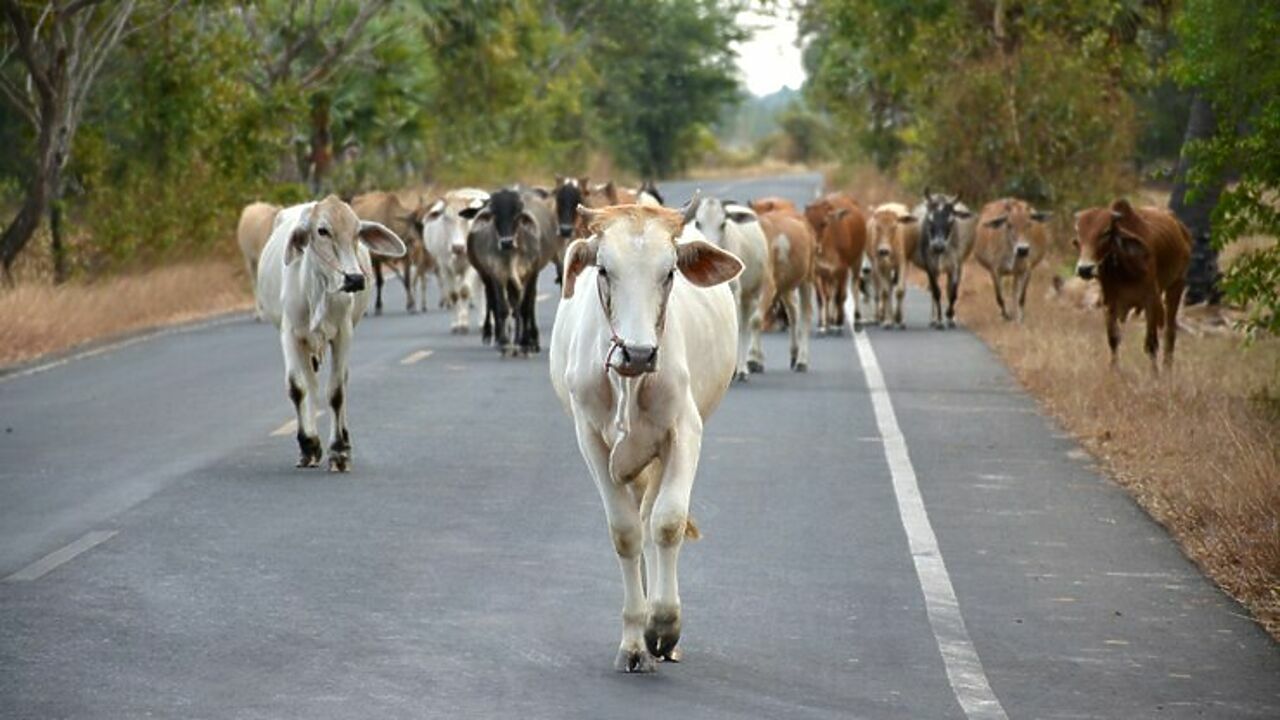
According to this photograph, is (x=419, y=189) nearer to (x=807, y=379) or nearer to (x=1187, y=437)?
(x=807, y=379)

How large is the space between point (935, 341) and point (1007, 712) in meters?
19.0

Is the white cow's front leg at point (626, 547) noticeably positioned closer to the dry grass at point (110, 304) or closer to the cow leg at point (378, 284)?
the dry grass at point (110, 304)

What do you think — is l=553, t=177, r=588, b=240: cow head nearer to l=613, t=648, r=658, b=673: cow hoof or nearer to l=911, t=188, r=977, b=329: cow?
l=911, t=188, r=977, b=329: cow

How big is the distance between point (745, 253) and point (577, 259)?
12805 millimetres

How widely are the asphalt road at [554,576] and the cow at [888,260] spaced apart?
9.83m

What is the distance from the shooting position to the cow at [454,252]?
2833 centimetres

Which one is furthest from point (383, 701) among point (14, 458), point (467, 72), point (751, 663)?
point (467, 72)

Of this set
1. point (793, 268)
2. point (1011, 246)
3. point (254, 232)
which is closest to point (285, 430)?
point (793, 268)

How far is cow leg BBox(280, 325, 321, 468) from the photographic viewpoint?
16000 mm

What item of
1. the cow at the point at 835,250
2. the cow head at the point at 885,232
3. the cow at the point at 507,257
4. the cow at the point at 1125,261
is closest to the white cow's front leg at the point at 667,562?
the cow at the point at 1125,261

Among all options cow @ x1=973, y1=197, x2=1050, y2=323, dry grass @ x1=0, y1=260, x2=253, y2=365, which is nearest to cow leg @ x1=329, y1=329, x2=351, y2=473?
dry grass @ x1=0, y1=260, x2=253, y2=365

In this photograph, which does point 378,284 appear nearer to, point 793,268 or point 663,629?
point 793,268

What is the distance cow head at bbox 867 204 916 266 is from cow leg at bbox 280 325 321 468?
1434 centimetres

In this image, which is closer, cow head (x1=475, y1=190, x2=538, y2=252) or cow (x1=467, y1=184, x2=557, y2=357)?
cow (x1=467, y1=184, x2=557, y2=357)
